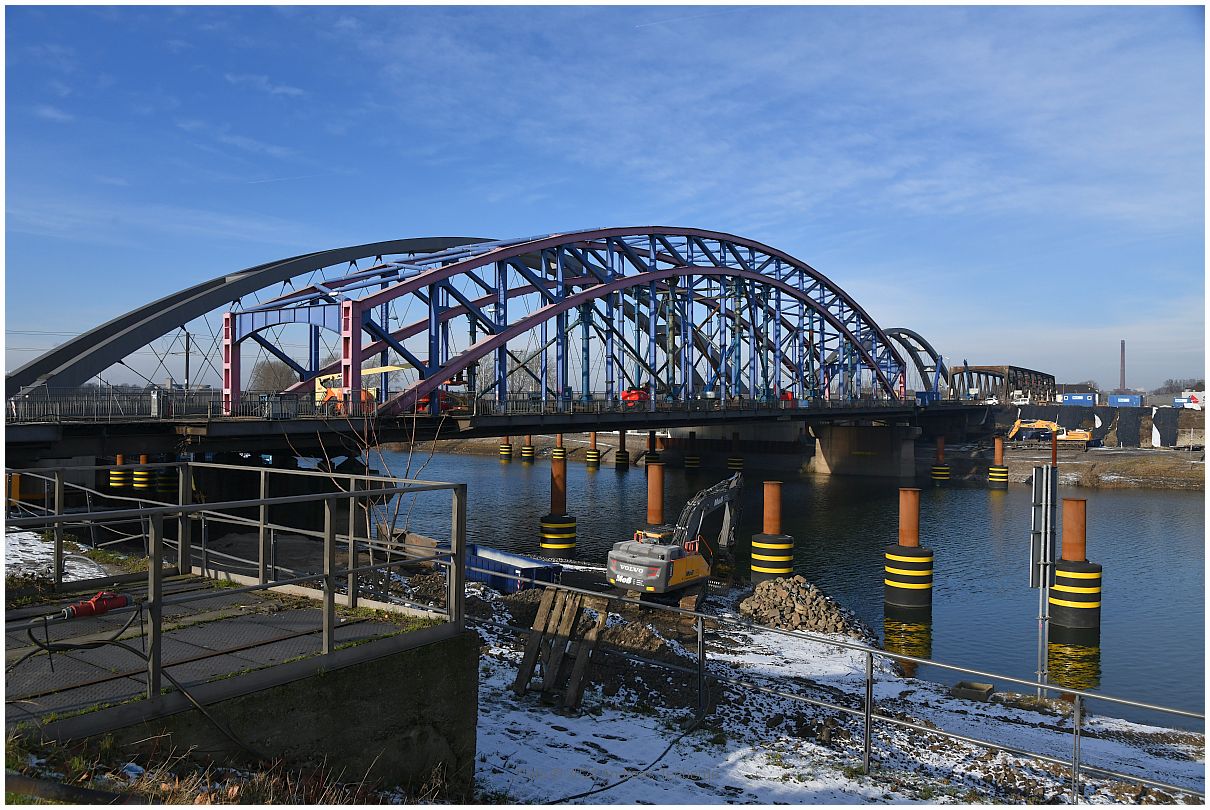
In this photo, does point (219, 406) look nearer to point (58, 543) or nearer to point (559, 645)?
point (559, 645)

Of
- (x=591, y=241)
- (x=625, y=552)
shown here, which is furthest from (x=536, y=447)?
(x=625, y=552)

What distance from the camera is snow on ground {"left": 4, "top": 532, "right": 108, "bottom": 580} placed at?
38.9 ft

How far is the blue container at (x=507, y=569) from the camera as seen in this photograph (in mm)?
26859

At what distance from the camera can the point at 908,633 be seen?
27.1 m

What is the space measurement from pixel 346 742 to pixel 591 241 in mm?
48128

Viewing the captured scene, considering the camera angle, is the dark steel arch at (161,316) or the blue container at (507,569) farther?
the dark steel arch at (161,316)

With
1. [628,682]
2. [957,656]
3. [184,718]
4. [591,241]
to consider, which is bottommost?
[957,656]

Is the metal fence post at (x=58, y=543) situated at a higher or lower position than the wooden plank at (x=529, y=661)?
higher

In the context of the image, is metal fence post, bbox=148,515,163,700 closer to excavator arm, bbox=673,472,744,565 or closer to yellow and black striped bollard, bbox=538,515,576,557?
excavator arm, bbox=673,472,744,565

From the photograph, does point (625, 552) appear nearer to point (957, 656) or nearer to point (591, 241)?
point (957, 656)

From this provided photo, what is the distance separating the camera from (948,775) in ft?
41.9

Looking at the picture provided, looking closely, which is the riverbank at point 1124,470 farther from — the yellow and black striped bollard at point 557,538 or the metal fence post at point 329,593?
the metal fence post at point 329,593

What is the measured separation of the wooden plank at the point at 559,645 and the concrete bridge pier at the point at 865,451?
6926 cm

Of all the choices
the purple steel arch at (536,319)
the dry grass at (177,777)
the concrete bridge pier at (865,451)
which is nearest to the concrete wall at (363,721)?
the dry grass at (177,777)
